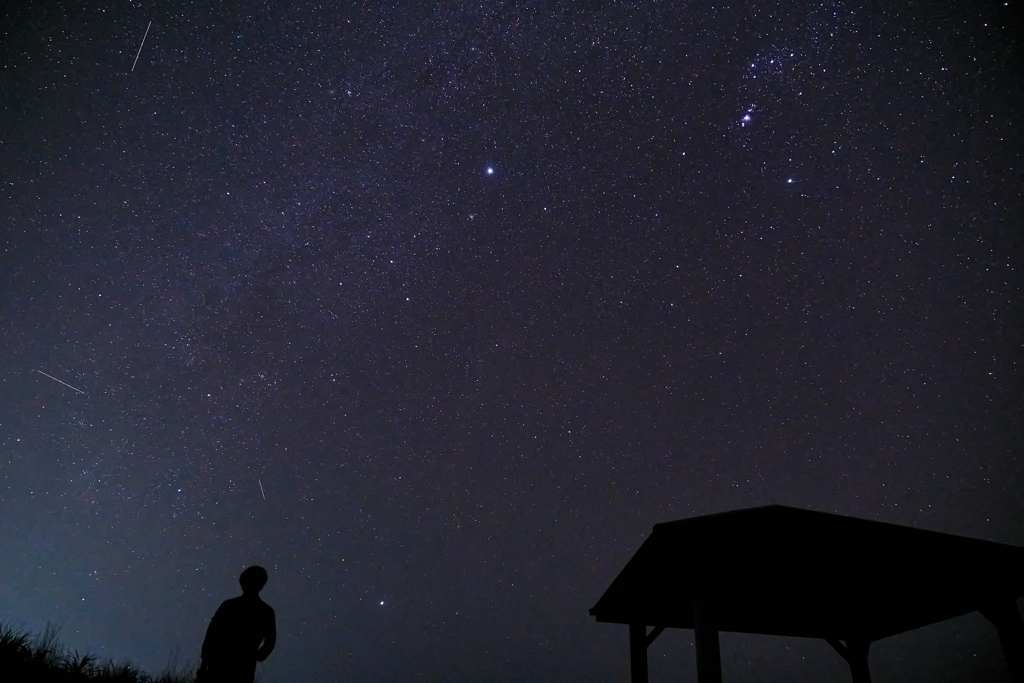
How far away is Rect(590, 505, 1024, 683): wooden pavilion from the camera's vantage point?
4074mm

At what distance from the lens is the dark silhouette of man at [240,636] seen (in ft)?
13.6

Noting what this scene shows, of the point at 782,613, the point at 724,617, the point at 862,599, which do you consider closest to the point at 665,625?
the point at 724,617

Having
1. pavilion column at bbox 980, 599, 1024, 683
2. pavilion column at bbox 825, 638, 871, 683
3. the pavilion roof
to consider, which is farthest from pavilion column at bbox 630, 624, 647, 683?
pavilion column at bbox 980, 599, 1024, 683

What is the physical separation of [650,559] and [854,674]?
183 inches

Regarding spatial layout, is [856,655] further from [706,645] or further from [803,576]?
[706,645]

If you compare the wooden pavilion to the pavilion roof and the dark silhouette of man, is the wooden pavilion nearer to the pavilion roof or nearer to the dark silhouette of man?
the pavilion roof

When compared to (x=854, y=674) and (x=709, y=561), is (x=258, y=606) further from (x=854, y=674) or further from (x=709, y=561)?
(x=854, y=674)

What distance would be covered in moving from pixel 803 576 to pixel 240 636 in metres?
4.90

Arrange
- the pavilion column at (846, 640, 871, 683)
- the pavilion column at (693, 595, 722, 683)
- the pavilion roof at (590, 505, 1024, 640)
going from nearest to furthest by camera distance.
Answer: the pavilion roof at (590, 505, 1024, 640)
the pavilion column at (693, 595, 722, 683)
the pavilion column at (846, 640, 871, 683)

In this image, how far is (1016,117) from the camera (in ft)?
38.4

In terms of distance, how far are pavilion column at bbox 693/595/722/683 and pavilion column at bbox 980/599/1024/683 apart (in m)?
2.87

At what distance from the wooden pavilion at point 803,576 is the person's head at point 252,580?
3.28 metres

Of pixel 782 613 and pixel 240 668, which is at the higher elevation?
pixel 782 613

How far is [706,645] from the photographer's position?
430 cm
